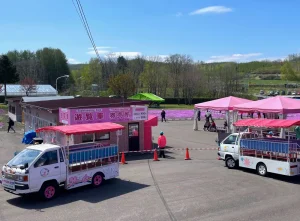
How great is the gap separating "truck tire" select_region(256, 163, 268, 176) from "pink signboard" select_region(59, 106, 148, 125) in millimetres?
8842

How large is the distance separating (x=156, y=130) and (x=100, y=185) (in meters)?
21.8

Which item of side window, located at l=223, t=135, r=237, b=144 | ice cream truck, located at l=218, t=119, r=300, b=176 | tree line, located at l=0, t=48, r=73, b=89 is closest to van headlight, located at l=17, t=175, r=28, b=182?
ice cream truck, located at l=218, t=119, r=300, b=176

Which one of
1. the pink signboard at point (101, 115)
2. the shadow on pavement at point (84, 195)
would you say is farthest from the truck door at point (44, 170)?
the pink signboard at point (101, 115)

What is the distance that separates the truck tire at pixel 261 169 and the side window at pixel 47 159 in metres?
9.08

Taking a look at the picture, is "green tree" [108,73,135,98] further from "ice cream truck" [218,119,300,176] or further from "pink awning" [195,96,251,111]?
"ice cream truck" [218,119,300,176]

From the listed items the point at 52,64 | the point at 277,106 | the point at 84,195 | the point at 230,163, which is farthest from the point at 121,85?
the point at 84,195

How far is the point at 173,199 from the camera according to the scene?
11898 millimetres

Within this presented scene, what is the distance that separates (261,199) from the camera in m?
11.9

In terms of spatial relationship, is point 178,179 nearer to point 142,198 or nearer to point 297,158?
point 142,198

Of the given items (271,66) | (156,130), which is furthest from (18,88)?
(271,66)

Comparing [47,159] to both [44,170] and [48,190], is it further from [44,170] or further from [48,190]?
[48,190]

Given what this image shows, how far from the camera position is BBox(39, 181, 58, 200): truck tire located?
11922 mm

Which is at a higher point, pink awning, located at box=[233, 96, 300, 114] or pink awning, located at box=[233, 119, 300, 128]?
pink awning, located at box=[233, 96, 300, 114]

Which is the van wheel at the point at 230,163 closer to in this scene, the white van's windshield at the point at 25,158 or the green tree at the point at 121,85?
the white van's windshield at the point at 25,158
